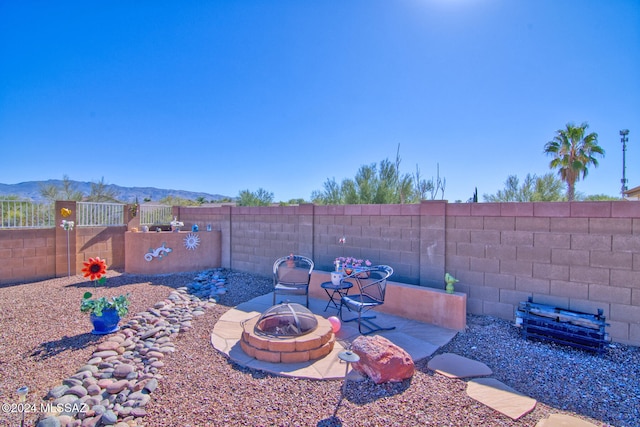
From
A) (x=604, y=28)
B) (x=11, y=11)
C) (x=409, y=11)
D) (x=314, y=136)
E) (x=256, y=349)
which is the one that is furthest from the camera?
(x=314, y=136)

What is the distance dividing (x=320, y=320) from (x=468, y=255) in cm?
249

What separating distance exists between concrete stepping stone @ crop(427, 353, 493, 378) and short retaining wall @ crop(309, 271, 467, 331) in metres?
0.87

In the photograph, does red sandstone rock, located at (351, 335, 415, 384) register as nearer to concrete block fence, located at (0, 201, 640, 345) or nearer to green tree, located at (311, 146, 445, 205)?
concrete block fence, located at (0, 201, 640, 345)

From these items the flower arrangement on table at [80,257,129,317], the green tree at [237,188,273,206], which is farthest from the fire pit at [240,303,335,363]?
the green tree at [237,188,273,206]

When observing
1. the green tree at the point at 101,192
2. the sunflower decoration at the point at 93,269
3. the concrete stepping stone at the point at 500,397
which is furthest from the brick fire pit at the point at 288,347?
the green tree at the point at 101,192

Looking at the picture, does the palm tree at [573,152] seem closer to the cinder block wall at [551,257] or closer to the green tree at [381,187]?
the green tree at [381,187]

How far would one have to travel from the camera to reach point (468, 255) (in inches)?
175

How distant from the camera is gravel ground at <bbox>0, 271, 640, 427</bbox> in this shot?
2.21m

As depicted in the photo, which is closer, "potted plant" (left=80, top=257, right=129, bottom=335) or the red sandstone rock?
the red sandstone rock

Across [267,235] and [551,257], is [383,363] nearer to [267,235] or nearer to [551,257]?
[551,257]

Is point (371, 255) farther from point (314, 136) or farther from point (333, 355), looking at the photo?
point (314, 136)

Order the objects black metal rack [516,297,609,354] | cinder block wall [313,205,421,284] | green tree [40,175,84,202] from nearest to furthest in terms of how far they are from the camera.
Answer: black metal rack [516,297,609,354], cinder block wall [313,205,421,284], green tree [40,175,84,202]

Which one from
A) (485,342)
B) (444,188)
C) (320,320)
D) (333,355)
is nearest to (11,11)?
(320,320)

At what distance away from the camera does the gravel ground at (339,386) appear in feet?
7.26
